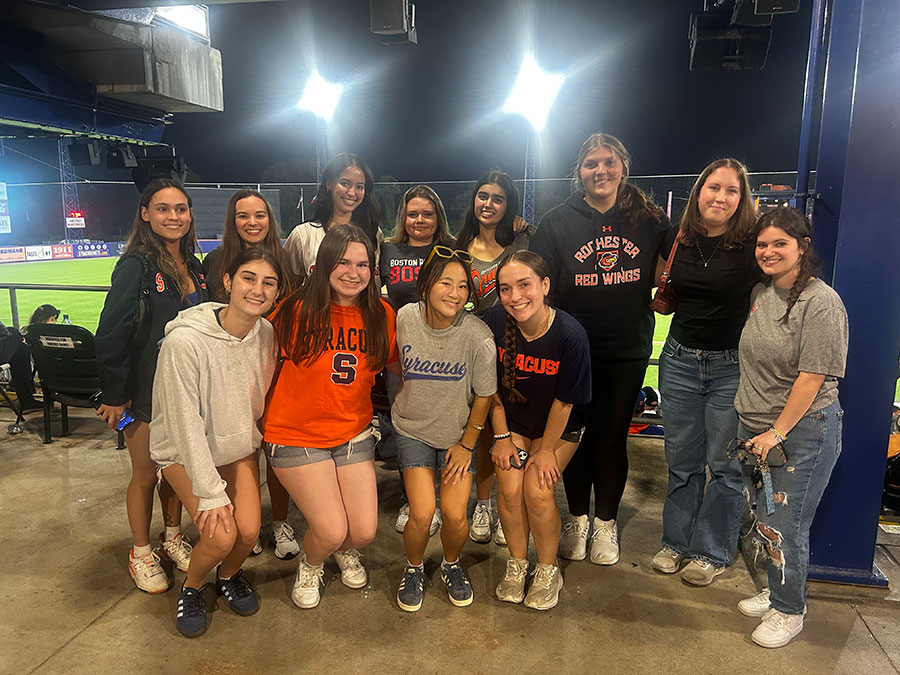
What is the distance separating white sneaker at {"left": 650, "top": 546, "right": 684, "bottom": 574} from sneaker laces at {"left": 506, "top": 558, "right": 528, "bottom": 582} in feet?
2.57

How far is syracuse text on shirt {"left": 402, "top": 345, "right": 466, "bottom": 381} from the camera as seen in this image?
9.07 feet

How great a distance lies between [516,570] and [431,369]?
1.05 meters

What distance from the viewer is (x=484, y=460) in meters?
3.31

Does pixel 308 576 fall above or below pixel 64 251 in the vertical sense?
below

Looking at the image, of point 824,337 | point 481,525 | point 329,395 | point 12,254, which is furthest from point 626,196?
point 12,254

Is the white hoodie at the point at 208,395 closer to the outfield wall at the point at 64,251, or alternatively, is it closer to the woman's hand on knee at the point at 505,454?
the woman's hand on knee at the point at 505,454

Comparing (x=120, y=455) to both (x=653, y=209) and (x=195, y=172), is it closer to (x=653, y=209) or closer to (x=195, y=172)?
(x=653, y=209)

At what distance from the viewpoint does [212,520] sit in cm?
245

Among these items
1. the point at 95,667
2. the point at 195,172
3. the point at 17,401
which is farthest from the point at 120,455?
the point at 195,172

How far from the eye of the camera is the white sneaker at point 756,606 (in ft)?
9.09

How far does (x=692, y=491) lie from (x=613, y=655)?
98cm

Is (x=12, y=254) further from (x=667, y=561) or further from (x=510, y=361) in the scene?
(x=667, y=561)

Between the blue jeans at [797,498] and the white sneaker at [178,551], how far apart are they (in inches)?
110

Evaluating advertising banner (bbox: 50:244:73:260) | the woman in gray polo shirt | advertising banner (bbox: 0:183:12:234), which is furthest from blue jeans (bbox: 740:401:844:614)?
advertising banner (bbox: 0:183:12:234)
